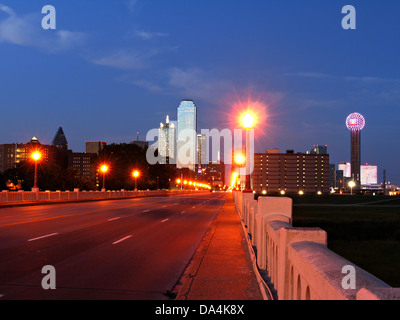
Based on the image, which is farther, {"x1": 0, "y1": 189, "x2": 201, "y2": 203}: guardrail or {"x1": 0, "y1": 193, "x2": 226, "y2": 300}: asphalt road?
{"x1": 0, "y1": 189, "x2": 201, "y2": 203}: guardrail

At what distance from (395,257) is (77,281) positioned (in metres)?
12.0

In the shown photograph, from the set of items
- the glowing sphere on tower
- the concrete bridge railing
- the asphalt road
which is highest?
the glowing sphere on tower

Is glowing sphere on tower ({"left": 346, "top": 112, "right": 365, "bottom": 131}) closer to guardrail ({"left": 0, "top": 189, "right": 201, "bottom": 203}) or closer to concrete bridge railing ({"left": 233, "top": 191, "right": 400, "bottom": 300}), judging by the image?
guardrail ({"left": 0, "top": 189, "right": 201, "bottom": 203})

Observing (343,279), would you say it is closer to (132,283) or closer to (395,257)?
(132,283)

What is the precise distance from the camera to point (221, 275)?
32.5 ft

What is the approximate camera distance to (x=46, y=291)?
812 centimetres

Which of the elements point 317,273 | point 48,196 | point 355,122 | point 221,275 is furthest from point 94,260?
point 355,122

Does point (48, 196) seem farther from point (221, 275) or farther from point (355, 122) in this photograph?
point (355, 122)

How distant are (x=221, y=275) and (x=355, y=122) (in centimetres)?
18248

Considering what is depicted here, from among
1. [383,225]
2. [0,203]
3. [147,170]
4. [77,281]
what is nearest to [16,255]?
[77,281]

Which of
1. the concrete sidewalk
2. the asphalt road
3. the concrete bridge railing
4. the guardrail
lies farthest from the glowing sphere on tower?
the concrete bridge railing

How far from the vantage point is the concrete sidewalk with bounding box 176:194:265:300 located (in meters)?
8.03

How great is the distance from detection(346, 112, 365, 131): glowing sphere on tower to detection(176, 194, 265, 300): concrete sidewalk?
6901 inches

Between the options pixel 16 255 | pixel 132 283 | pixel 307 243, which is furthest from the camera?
pixel 16 255
